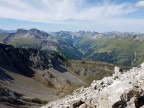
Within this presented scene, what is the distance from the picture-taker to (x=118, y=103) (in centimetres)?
3684

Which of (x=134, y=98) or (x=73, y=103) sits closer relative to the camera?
(x=134, y=98)

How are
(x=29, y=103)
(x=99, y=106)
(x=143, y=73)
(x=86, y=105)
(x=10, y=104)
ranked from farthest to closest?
(x=29, y=103) < (x=10, y=104) < (x=143, y=73) < (x=86, y=105) < (x=99, y=106)

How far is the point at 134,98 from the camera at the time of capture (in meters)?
37.5

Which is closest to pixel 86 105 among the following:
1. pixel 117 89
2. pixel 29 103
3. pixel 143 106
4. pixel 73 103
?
pixel 73 103

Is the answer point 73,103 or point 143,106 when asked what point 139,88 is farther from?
point 73,103

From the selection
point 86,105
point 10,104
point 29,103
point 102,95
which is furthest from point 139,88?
point 29,103

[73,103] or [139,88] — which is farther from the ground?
[139,88]

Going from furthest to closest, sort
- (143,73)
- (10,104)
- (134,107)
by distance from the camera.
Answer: (10,104)
(143,73)
(134,107)

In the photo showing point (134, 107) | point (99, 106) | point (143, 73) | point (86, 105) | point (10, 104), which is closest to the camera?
point (134, 107)

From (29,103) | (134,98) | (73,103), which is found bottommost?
(29,103)

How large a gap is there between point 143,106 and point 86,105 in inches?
347

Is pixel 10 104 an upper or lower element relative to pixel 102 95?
lower

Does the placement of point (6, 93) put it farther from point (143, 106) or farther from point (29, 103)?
point (143, 106)

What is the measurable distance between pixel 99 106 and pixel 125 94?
14.2 ft
